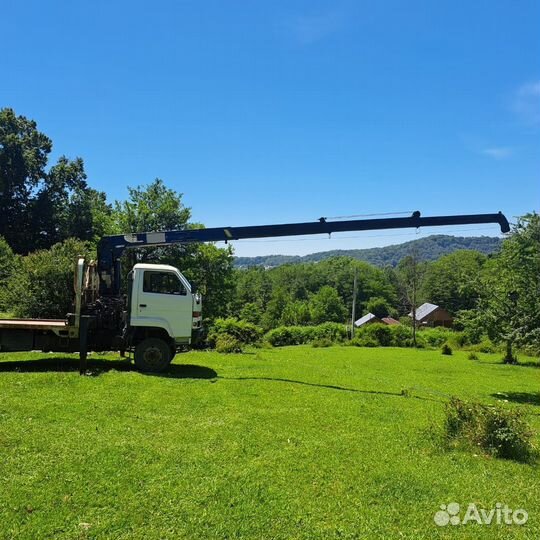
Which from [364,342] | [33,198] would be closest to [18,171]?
[33,198]

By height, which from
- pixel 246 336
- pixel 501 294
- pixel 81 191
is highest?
pixel 81 191

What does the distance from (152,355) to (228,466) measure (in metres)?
6.89

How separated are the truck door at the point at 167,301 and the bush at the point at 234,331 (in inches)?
359

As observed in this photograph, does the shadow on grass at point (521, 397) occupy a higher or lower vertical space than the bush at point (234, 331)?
lower

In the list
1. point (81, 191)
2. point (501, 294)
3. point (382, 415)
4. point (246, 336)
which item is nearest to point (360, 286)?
point (81, 191)

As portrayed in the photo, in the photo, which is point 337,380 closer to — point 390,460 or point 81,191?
point 390,460

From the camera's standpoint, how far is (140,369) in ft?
38.9

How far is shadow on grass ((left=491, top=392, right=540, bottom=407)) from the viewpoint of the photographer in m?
13.3

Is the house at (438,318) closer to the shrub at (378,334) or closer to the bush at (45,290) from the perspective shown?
the shrub at (378,334)

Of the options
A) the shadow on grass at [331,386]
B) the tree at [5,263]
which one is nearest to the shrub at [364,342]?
the tree at [5,263]

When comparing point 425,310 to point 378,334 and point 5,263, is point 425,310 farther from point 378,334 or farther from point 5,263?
point 5,263

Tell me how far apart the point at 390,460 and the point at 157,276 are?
797cm

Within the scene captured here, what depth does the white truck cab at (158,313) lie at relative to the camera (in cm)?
1178

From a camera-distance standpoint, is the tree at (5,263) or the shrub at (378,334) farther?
the shrub at (378,334)
